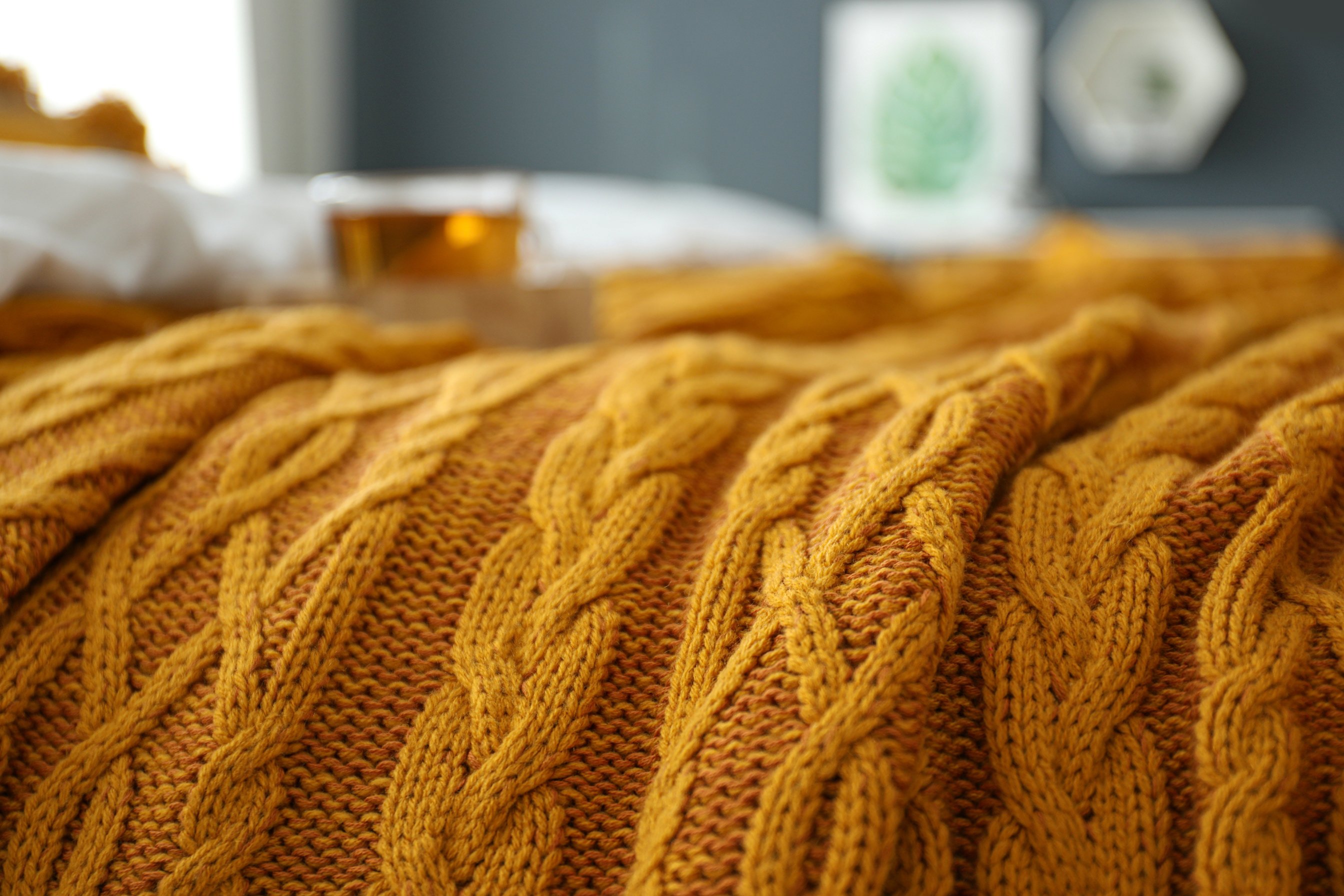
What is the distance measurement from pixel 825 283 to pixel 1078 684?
0.60m

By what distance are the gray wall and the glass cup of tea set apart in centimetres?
252

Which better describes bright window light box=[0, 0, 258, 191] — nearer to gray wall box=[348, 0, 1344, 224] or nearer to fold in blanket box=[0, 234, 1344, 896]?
gray wall box=[348, 0, 1344, 224]

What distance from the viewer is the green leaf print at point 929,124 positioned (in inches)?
124

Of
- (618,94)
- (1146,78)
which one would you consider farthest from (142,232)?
(1146,78)

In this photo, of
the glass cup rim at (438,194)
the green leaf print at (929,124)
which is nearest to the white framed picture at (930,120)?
the green leaf print at (929,124)

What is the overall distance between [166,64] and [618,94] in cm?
134

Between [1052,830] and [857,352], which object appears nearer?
[1052,830]

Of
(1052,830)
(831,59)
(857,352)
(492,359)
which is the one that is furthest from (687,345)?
(831,59)

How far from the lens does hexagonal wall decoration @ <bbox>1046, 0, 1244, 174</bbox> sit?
9.77 feet

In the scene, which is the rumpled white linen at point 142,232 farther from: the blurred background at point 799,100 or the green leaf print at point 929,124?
the green leaf print at point 929,124

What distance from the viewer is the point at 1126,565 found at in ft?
1.41

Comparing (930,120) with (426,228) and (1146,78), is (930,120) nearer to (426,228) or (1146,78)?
(1146,78)

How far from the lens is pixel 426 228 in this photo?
0.87 metres

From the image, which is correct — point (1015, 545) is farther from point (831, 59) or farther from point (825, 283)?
point (831, 59)
